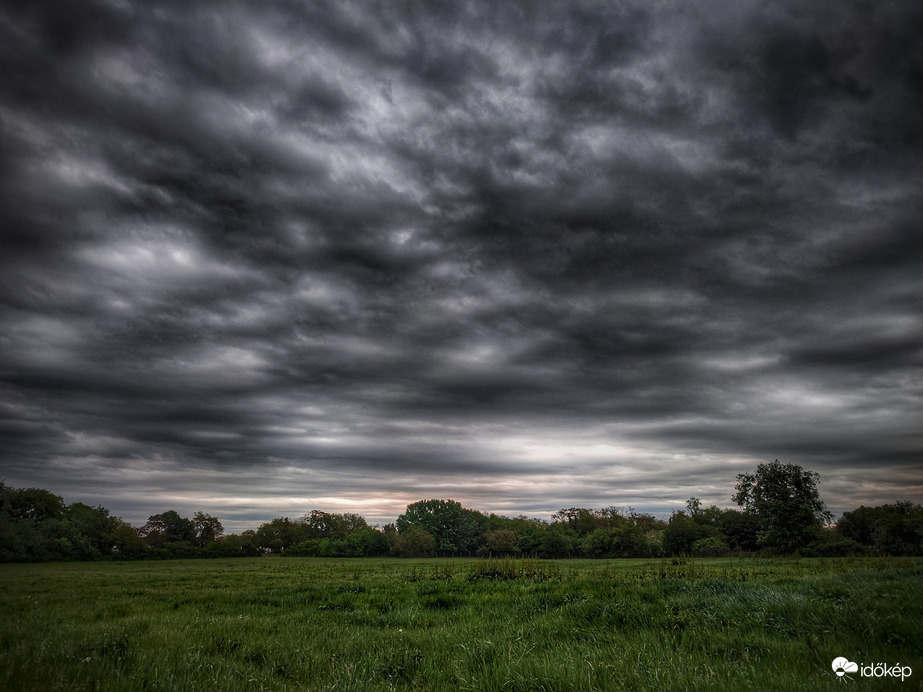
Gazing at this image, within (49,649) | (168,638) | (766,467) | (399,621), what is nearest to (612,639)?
(399,621)

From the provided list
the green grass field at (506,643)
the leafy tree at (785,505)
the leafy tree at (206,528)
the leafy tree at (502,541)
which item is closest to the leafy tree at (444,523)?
the leafy tree at (502,541)

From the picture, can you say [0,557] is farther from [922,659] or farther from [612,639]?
[922,659]

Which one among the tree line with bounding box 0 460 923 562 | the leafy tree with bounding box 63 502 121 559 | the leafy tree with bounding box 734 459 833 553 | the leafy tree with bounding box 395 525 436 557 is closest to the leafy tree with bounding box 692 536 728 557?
the tree line with bounding box 0 460 923 562

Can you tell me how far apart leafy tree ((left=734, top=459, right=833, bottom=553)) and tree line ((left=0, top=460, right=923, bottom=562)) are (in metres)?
0.14

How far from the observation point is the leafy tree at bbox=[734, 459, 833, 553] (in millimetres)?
62219

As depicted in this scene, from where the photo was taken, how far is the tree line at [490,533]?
53.9 metres

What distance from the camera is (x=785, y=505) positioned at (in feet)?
207

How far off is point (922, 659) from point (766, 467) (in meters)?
75.6

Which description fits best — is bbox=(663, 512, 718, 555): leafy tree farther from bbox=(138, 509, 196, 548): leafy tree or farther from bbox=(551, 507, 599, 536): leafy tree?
bbox=(138, 509, 196, 548): leafy tree

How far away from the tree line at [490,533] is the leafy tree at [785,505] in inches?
5.5

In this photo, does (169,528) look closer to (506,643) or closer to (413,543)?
(413,543)

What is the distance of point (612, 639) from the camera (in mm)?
8844

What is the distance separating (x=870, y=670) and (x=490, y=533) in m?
149

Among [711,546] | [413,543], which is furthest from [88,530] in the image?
[711,546]
